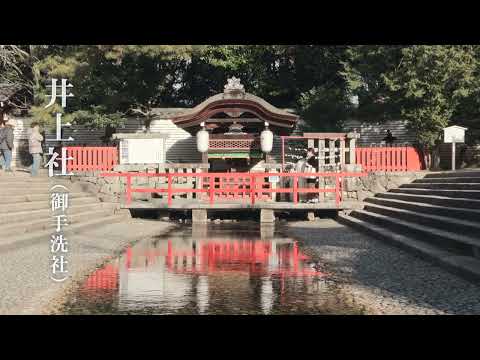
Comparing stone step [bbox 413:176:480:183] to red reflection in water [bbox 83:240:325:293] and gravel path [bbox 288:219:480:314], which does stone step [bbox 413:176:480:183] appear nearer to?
gravel path [bbox 288:219:480:314]

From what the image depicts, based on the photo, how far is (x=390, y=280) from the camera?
7809mm

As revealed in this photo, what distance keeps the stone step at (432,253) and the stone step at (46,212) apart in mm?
7593

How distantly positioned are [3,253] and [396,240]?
24.0ft

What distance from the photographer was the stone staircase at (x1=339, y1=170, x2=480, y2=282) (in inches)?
352

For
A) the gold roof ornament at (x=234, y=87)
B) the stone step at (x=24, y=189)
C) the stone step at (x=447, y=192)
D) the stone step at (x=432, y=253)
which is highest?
the gold roof ornament at (x=234, y=87)

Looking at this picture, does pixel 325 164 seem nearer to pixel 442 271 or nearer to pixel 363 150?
pixel 363 150

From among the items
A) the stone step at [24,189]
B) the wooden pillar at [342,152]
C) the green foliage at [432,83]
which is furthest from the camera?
the green foliage at [432,83]

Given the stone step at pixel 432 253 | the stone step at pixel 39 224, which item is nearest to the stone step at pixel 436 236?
the stone step at pixel 432 253

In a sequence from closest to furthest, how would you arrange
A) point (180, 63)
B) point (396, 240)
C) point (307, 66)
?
point (396, 240) → point (307, 66) → point (180, 63)

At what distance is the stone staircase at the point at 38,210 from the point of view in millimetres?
11594

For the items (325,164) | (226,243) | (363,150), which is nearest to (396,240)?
(226,243)

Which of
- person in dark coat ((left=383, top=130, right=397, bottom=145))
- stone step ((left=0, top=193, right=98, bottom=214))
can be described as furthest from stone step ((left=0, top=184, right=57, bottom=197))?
person in dark coat ((left=383, top=130, right=397, bottom=145))

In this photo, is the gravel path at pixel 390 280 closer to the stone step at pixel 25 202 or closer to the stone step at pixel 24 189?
the stone step at pixel 25 202

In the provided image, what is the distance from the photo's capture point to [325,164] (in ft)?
66.6
